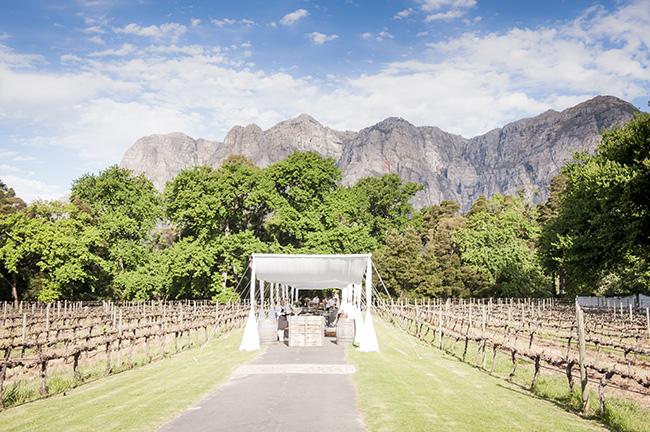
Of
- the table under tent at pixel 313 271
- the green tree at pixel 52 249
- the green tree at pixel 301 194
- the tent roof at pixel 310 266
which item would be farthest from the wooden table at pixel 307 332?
the green tree at pixel 52 249

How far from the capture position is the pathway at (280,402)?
749cm

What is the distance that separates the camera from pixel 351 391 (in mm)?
10172

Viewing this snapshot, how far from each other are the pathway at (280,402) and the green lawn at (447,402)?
15.5 inches

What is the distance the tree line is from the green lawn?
21.2 metres

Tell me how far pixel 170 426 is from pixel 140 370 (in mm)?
7212

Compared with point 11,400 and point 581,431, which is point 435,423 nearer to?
point 581,431

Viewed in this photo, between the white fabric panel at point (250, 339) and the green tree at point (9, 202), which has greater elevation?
the green tree at point (9, 202)

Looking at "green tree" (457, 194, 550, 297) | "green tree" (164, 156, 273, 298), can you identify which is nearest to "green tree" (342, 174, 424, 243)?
"green tree" (457, 194, 550, 297)

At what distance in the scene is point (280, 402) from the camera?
9.01 m

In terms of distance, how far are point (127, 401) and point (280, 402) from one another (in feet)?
9.42

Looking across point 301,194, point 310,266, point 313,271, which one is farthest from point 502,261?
point 310,266

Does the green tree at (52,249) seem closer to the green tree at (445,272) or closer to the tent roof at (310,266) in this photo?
the tent roof at (310,266)

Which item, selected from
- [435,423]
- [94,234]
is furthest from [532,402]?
[94,234]

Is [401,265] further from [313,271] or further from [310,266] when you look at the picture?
[310,266]
